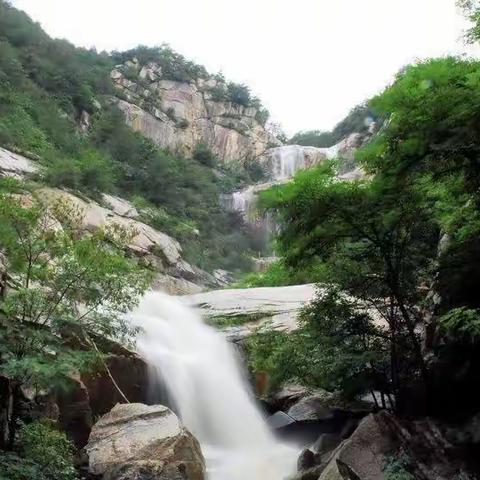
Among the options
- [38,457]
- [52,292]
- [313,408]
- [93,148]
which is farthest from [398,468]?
[93,148]

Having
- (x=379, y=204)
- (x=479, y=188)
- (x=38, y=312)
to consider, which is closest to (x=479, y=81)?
(x=479, y=188)

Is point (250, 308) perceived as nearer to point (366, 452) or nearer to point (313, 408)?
point (313, 408)

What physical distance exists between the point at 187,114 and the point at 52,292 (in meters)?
37.7

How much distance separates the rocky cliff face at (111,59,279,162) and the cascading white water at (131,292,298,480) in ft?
89.9

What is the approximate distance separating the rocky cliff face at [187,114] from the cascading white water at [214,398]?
89.9ft

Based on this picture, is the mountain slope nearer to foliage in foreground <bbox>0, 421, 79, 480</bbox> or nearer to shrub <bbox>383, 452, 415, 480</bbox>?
foliage in foreground <bbox>0, 421, 79, 480</bbox>

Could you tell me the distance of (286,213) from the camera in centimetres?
744

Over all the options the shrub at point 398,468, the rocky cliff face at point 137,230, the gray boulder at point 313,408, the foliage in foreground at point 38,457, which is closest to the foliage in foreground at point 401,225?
the shrub at point 398,468

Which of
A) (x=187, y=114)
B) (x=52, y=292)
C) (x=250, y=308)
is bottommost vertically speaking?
(x=250, y=308)

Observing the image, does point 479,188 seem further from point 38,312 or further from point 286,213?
point 38,312

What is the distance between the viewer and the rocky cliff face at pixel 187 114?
40.3 meters

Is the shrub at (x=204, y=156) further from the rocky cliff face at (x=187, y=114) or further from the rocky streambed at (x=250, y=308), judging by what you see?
the rocky streambed at (x=250, y=308)

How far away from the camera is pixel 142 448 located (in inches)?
325

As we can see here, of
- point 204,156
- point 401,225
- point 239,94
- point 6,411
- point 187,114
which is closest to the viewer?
point 6,411
